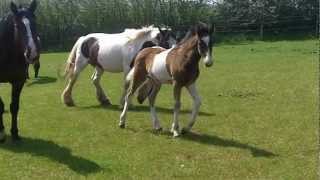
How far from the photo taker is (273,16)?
3962cm

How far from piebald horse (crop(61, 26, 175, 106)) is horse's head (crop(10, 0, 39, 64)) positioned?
407 centimetres

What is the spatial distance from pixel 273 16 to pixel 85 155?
3273 cm

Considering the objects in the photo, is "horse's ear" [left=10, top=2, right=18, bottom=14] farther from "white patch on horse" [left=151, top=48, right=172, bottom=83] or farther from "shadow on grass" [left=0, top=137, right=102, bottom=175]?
"white patch on horse" [left=151, top=48, right=172, bottom=83]

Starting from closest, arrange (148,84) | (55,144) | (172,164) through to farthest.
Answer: (172,164) < (55,144) < (148,84)

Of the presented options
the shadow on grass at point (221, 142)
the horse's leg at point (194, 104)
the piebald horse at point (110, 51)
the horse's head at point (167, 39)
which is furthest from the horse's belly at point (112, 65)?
→ the horse's leg at point (194, 104)

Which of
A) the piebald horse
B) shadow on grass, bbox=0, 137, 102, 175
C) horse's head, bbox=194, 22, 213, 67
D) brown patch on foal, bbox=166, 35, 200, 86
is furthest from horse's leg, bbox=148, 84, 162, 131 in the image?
shadow on grass, bbox=0, 137, 102, 175

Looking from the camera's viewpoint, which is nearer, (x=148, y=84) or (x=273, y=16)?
(x=148, y=84)

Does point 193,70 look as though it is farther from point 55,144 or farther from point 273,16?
point 273,16

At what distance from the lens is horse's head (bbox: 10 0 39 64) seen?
843 cm

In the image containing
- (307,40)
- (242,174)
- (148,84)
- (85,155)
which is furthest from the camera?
(307,40)

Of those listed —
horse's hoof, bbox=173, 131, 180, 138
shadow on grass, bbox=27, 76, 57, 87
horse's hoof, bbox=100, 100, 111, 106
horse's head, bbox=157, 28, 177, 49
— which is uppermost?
horse's head, bbox=157, 28, 177, 49

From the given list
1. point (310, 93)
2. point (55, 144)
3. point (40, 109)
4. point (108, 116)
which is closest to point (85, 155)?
point (55, 144)

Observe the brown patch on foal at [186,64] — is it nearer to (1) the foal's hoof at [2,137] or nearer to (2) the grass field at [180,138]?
(2) the grass field at [180,138]

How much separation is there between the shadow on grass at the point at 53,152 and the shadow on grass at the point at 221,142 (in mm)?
2175
